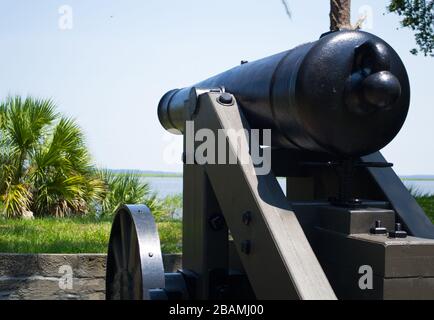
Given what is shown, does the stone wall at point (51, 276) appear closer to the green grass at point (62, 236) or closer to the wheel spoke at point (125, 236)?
the green grass at point (62, 236)

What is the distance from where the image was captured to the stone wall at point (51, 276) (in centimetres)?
635

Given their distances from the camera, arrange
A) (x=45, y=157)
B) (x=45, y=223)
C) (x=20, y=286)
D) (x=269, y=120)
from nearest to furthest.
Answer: (x=269, y=120) → (x=20, y=286) → (x=45, y=223) → (x=45, y=157)

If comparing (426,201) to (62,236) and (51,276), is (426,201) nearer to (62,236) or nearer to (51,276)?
(62,236)

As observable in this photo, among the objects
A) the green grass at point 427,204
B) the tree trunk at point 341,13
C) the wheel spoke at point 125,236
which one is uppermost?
the tree trunk at point 341,13

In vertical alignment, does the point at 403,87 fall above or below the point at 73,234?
above

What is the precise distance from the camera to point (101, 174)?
40.9 feet

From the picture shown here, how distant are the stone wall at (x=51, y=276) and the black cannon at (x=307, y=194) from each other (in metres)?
2.61

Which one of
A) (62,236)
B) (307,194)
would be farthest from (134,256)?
(62,236)

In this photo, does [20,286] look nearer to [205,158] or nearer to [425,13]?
[205,158]

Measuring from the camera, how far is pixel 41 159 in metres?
11.3

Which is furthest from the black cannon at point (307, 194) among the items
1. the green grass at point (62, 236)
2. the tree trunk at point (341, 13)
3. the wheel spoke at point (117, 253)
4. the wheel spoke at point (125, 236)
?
the tree trunk at point (341, 13)
